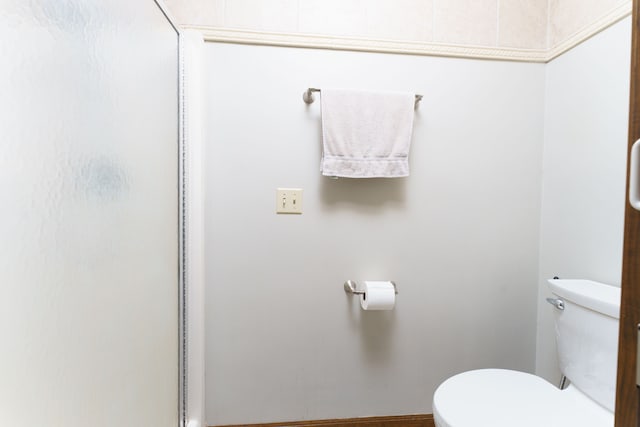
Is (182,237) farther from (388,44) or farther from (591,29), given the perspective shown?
(591,29)

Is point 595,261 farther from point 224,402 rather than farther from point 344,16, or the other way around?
point 224,402

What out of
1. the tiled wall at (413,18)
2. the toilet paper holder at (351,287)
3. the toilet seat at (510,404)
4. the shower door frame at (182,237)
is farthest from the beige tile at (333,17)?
the toilet seat at (510,404)

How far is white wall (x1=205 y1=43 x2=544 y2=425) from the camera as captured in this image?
1.32m

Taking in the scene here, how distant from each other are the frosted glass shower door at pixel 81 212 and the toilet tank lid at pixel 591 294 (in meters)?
1.36

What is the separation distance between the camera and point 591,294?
1.03m

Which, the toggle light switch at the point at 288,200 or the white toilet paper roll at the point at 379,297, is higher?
the toggle light switch at the point at 288,200

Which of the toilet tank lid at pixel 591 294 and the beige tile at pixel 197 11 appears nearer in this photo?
the toilet tank lid at pixel 591 294

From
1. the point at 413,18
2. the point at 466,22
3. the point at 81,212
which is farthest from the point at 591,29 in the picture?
the point at 81,212

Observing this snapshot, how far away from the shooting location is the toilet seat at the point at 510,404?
898 mm

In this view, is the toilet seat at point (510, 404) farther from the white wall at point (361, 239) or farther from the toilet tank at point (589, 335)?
the white wall at point (361, 239)

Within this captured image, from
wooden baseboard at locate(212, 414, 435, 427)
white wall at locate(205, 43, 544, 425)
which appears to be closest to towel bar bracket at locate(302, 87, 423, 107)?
white wall at locate(205, 43, 544, 425)

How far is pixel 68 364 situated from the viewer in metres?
0.56

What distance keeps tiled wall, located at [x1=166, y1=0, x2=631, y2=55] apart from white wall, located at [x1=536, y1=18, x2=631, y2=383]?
0.17 m

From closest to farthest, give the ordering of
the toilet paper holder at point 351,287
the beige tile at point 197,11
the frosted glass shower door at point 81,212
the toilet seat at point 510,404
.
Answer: the frosted glass shower door at point 81,212 → the toilet seat at point 510,404 → the beige tile at point 197,11 → the toilet paper holder at point 351,287
